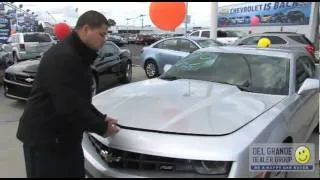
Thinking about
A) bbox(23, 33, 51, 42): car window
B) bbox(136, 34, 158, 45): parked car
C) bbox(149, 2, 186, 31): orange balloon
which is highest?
bbox(149, 2, 186, 31): orange balloon

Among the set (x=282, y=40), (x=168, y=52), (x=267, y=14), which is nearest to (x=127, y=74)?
(x=168, y=52)

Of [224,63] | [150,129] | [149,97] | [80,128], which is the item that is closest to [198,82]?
[224,63]

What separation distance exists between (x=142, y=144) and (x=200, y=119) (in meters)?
0.57

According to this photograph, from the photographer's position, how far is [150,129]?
129 inches

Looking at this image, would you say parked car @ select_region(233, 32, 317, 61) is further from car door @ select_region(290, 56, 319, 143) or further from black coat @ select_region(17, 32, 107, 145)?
black coat @ select_region(17, 32, 107, 145)

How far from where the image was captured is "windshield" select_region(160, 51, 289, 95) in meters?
4.56

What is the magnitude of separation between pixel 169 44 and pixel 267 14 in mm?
24489

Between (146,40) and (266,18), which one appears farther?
(146,40)

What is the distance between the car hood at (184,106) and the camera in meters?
3.34

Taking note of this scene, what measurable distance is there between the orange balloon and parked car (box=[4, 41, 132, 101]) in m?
1.78

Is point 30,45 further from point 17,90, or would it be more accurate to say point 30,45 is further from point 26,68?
point 17,90

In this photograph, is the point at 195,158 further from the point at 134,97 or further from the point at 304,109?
the point at 304,109

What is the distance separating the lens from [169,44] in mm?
14273

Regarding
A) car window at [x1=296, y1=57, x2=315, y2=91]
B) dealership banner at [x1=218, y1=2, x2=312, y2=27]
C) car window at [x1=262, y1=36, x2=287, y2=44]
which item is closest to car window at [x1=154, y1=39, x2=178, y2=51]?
car window at [x1=262, y1=36, x2=287, y2=44]
